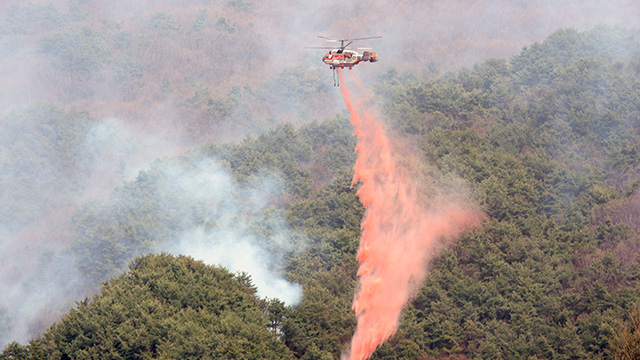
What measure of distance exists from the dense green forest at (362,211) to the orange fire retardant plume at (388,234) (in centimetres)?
121

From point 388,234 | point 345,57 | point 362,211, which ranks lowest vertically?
point 388,234

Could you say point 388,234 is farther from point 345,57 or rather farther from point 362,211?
point 345,57

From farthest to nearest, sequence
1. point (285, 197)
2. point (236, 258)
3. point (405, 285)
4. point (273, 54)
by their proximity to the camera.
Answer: point (273, 54)
point (285, 197)
point (236, 258)
point (405, 285)

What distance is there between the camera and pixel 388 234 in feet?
220

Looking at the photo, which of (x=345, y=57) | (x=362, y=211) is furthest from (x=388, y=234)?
(x=345, y=57)

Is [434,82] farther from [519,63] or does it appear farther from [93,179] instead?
[93,179]

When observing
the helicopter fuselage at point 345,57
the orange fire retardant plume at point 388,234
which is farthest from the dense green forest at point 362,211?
the helicopter fuselage at point 345,57

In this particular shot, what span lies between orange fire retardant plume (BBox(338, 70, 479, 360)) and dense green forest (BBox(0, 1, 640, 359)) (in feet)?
3.98

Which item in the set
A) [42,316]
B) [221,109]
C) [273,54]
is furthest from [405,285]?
[273,54]

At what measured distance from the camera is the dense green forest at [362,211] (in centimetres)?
5309

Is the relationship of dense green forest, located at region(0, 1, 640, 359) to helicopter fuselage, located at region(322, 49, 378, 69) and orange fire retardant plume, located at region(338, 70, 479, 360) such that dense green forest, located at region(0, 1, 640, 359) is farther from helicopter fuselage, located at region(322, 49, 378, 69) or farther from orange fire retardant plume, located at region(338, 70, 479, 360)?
helicopter fuselage, located at region(322, 49, 378, 69)

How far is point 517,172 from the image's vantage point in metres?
78.2

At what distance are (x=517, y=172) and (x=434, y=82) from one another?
21826 mm

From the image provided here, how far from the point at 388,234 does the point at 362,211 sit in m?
7.13
